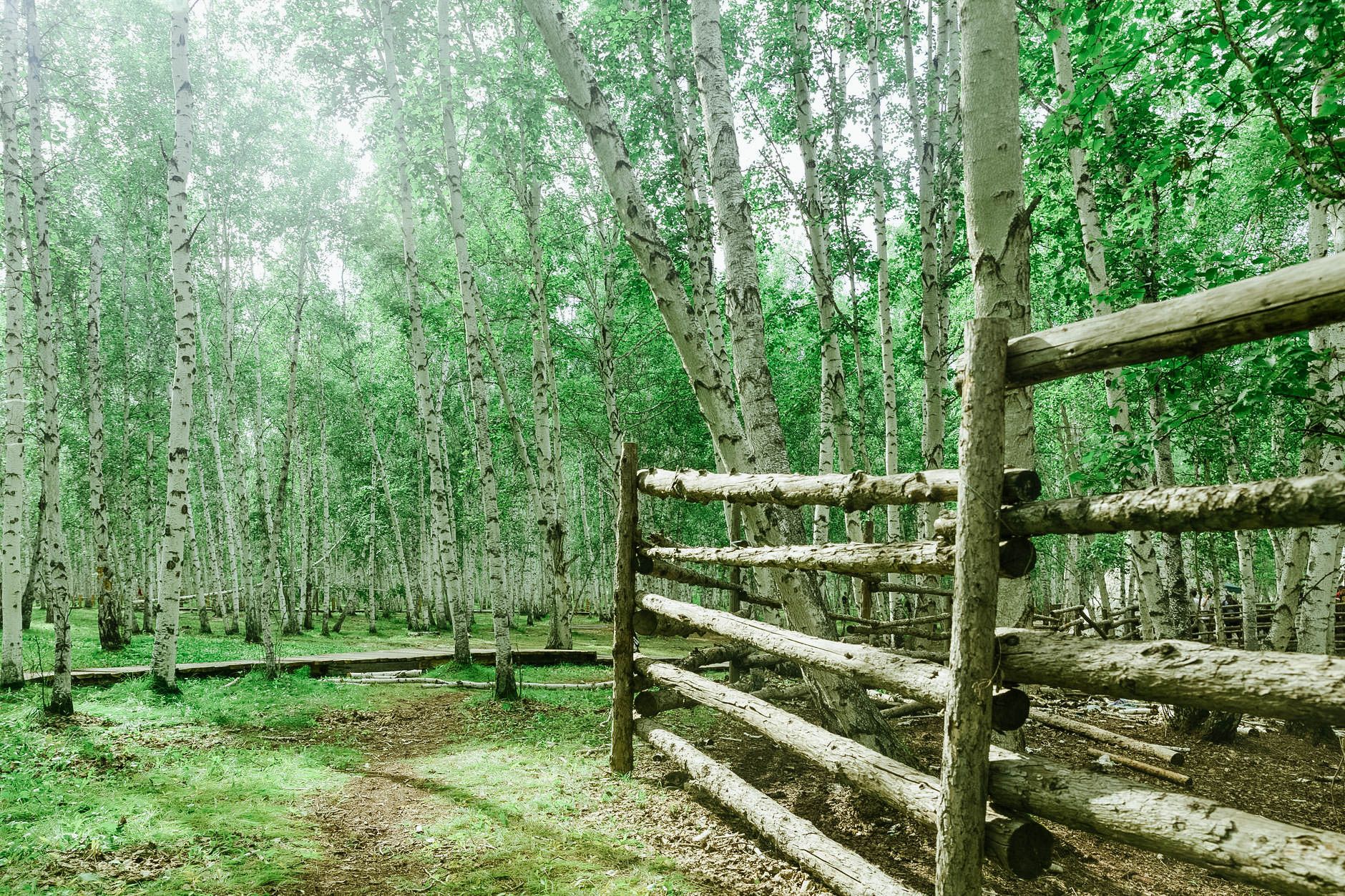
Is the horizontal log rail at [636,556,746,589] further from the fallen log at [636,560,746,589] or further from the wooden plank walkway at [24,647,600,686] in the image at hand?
the wooden plank walkway at [24,647,600,686]

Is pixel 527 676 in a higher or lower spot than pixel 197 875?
lower

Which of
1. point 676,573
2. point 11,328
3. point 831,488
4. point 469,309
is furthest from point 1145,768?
point 11,328

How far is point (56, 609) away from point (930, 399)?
38.2ft

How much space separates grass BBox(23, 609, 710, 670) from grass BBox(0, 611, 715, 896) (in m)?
5.35

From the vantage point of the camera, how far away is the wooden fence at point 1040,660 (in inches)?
69.6

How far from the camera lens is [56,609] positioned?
25.6 ft

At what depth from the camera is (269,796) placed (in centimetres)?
539

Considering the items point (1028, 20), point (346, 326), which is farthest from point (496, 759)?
point (346, 326)

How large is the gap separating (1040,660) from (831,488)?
1.35 m

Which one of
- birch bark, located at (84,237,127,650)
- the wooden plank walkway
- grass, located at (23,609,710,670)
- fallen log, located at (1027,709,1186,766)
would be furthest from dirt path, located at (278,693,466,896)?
birch bark, located at (84,237,127,650)

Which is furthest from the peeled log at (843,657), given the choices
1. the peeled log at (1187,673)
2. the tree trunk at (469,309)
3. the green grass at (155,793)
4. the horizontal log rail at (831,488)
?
the tree trunk at (469,309)

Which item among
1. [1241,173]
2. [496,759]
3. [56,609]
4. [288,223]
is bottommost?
[496,759]

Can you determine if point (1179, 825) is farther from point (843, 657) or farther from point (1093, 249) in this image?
point (1093, 249)

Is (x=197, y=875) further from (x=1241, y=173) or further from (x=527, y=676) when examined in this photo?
(x=1241, y=173)
